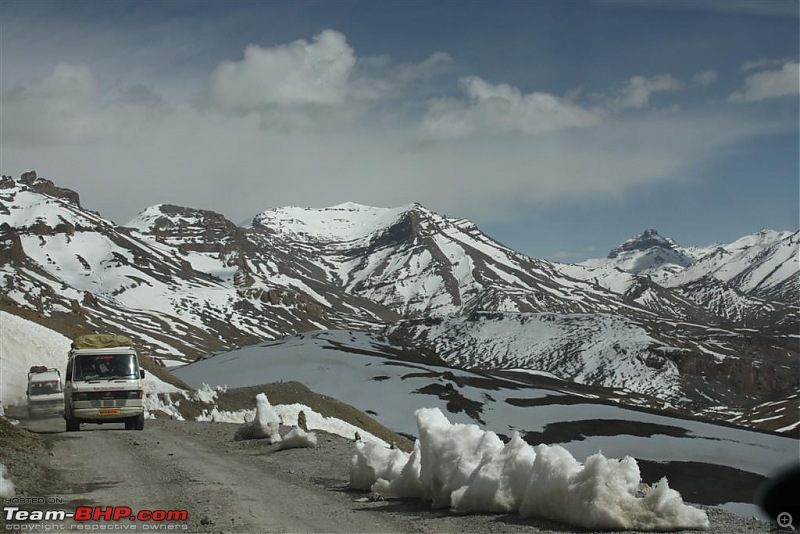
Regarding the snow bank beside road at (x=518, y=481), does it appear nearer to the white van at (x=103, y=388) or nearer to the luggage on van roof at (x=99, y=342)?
the white van at (x=103, y=388)

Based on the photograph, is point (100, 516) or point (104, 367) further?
point (104, 367)

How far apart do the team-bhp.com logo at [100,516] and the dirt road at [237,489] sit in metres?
0.11

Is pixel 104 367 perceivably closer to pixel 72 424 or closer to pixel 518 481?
pixel 72 424

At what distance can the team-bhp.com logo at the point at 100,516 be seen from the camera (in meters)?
14.5

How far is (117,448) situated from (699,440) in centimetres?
12289

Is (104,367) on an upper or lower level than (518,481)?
upper

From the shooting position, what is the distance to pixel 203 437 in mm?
32125

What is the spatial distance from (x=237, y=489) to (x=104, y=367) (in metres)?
16.4

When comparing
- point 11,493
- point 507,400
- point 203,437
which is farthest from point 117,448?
point 507,400

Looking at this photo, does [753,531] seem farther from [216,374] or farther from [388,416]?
[216,374]

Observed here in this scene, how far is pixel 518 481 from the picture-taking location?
15.7 m

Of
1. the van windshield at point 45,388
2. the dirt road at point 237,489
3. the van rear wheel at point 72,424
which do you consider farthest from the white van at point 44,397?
the dirt road at point 237,489

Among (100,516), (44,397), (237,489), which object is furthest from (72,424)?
(100,516)

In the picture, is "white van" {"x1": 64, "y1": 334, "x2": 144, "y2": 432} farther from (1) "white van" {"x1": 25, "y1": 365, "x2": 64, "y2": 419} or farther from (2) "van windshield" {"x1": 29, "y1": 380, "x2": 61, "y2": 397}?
(2) "van windshield" {"x1": 29, "y1": 380, "x2": 61, "y2": 397}
